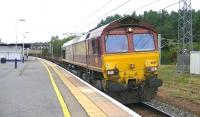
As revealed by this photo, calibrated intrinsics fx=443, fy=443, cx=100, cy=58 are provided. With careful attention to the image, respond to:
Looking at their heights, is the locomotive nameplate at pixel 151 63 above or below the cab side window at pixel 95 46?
below

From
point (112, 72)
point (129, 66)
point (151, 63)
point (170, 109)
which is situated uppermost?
point (151, 63)

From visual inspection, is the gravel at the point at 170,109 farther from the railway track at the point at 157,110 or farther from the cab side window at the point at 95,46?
the cab side window at the point at 95,46

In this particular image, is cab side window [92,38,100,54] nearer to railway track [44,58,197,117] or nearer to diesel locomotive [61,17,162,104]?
diesel locomotive [61,17,162,104]

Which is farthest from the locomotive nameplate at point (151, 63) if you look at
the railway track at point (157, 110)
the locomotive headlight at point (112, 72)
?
the railway track at point (157, 110)

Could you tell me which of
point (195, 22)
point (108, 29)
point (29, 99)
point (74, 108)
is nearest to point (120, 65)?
point (108, 29)

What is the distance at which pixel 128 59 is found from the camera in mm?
18031

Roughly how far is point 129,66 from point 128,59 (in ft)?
0.94

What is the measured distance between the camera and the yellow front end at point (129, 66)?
17.8 m

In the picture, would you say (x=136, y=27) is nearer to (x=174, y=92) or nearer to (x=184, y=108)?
(x=184, y=108)

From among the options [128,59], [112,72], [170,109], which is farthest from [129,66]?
[170,109]

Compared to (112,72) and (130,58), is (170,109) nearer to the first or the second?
(130,58)

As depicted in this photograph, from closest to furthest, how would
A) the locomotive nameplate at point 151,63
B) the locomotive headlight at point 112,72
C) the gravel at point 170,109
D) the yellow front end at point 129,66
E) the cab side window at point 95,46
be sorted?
the gravel at point 170,109, the locomotive headlight at point 112,72, the yellow front end at point 129,66, the locomotive nameplate at point 151,63, the cab side window at point 95,46

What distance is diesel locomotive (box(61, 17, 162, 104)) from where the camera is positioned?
58.5ft

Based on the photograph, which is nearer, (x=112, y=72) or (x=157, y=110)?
(x=157, y=110)
